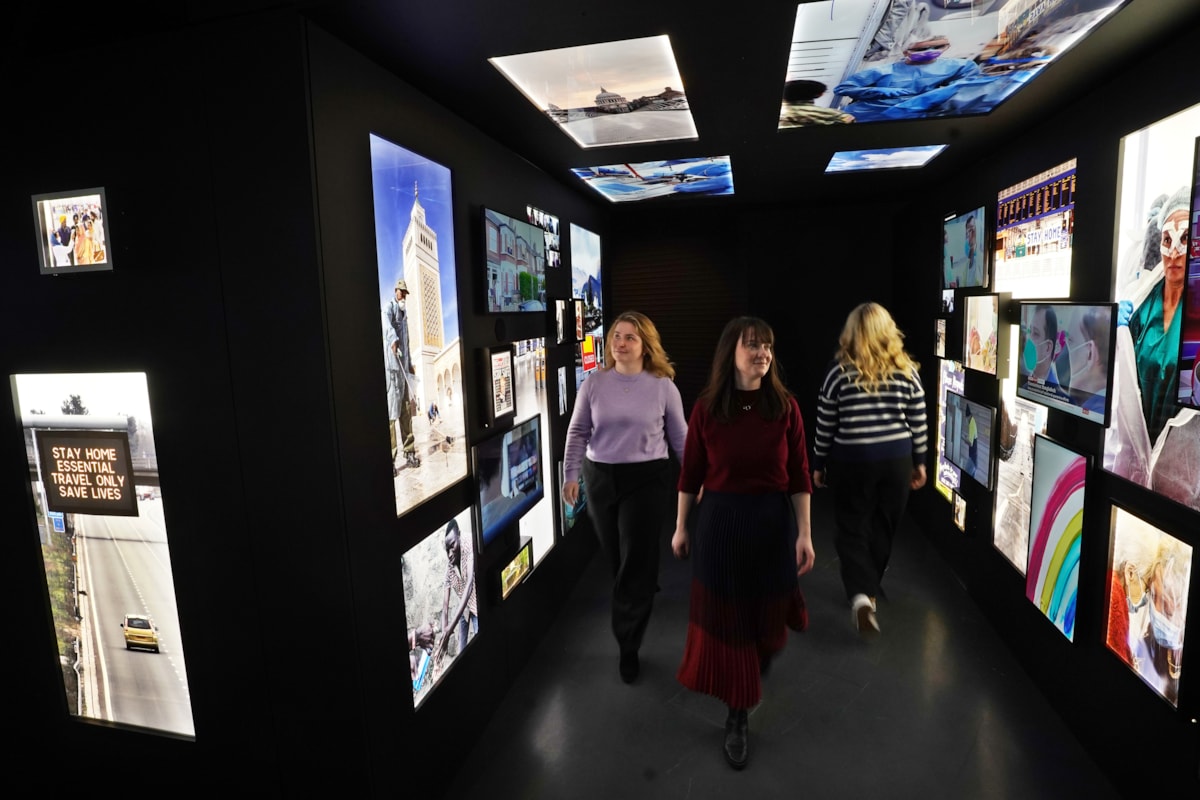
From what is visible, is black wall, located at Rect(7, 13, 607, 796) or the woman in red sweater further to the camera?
the woman in red sweater

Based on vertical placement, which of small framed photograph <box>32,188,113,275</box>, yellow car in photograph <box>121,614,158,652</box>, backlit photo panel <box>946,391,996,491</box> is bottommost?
yellow car in photograph <box>121,614,158,652</box>

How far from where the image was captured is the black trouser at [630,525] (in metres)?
3.17

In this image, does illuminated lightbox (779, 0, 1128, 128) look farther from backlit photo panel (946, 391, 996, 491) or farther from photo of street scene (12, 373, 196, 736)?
photo of street scene (12, 373, 196, 736)

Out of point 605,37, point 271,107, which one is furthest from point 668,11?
point 271,107

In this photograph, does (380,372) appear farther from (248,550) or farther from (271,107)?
(271,107)

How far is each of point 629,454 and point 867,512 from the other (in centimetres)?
151

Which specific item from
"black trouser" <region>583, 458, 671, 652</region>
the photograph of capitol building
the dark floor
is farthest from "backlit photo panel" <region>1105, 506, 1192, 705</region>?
the photograph of capitol building

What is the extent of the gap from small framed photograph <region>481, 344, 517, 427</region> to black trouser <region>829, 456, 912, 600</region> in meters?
1.87

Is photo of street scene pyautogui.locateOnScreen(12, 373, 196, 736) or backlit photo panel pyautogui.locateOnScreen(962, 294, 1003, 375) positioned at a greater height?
backlit photo panel pyautogui.locateOnScreen(962, 294, 1003, 375)

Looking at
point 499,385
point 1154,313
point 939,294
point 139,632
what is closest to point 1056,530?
point 1154,313

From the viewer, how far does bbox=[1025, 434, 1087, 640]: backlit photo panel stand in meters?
2.67

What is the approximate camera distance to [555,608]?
3979 millimetres

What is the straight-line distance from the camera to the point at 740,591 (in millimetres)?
2574

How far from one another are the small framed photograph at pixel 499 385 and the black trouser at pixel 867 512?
1.87 m
